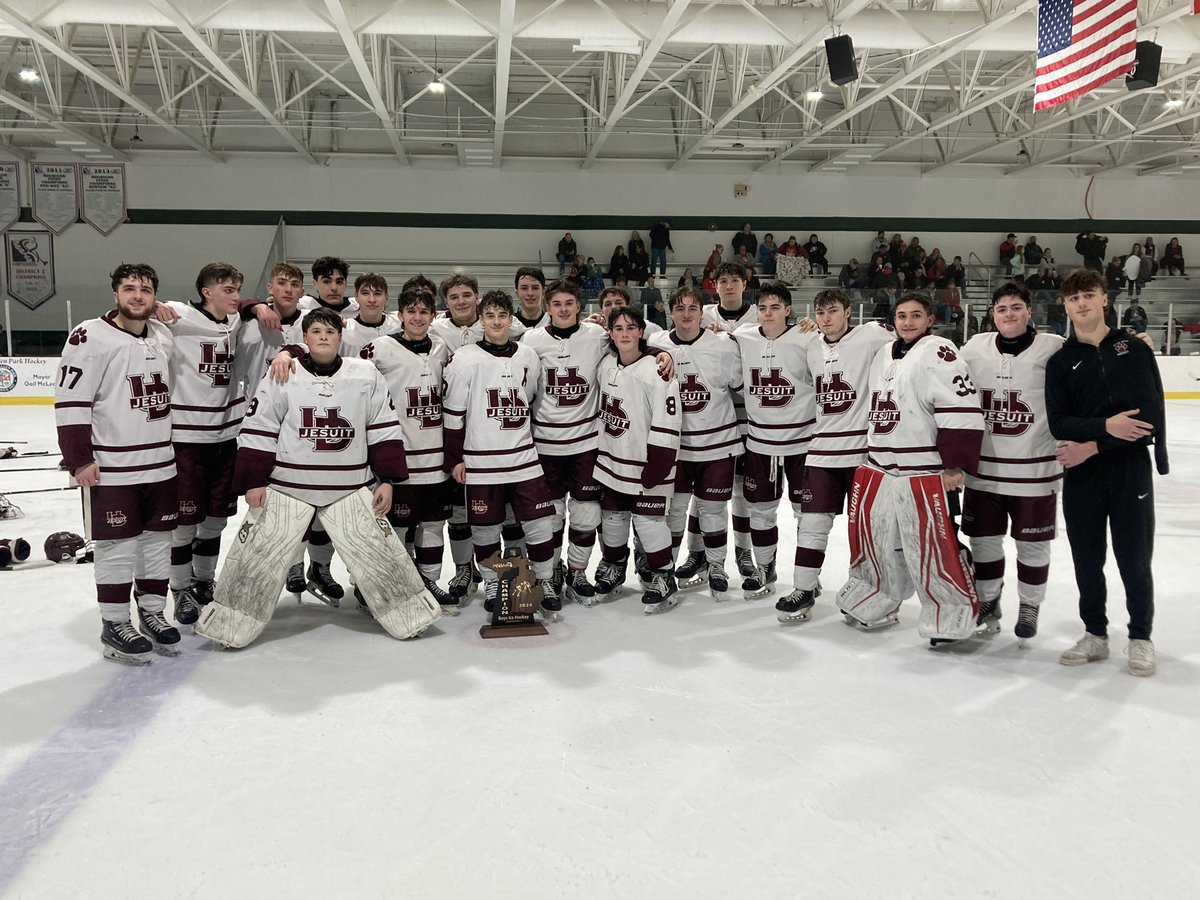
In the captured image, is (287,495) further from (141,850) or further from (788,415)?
(788,415)

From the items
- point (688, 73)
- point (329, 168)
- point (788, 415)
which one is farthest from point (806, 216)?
point (788, 415)

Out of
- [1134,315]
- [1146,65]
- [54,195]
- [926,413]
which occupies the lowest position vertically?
[926,413]

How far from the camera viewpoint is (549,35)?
395 inches

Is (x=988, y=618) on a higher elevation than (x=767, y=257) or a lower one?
lower

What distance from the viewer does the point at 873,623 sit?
154 inches

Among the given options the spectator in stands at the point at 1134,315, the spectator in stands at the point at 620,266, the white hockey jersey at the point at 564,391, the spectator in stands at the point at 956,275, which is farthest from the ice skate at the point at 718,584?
the spectator in stands at the point at 956,275

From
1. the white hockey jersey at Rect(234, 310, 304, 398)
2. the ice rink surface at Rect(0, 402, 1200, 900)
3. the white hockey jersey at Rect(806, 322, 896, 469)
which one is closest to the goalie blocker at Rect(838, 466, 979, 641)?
the ice rink surface at Rect(0, 402, 1200, 900)

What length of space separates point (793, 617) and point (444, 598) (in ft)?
5.59

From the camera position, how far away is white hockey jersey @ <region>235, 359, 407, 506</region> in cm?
374

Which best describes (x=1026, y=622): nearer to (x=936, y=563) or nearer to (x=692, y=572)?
(x=936, y=563)

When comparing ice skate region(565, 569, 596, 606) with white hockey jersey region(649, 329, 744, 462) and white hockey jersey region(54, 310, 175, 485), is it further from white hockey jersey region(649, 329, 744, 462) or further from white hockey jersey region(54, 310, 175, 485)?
white hockey jersey region(54, 310, 175, 485)

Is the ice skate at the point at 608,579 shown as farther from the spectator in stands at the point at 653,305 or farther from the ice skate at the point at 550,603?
the spectator in stands at the point at 653,305

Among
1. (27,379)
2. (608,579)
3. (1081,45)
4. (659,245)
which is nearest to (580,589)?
(608,579)

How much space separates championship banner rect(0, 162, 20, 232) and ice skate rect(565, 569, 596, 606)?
60.9 ft
